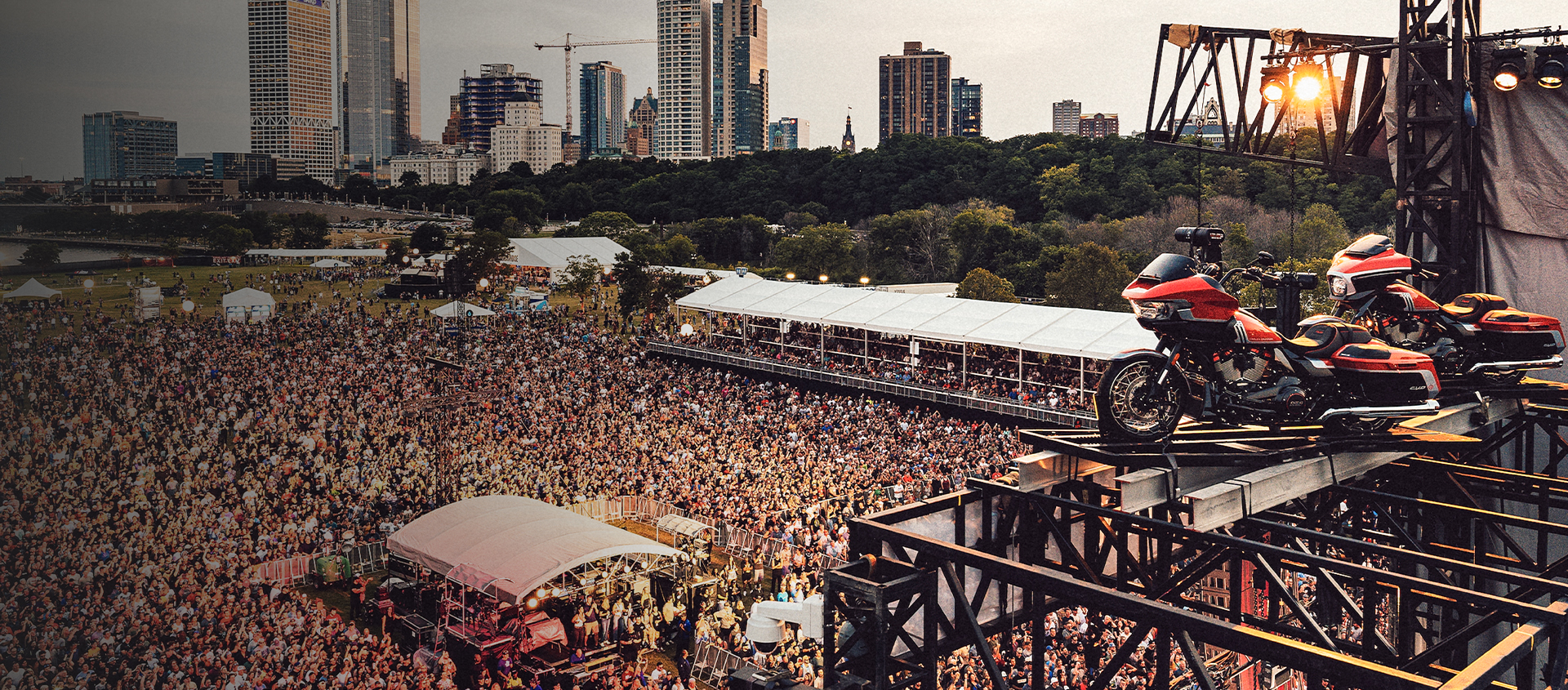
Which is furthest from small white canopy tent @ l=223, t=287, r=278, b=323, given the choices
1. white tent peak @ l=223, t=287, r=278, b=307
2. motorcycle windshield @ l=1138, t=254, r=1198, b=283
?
motorcycle windshield @ l=1138, t=254, r=1198, b=283

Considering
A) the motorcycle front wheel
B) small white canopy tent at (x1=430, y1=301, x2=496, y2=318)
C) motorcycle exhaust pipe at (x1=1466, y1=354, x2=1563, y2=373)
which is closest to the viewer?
the motorcycle front wheel

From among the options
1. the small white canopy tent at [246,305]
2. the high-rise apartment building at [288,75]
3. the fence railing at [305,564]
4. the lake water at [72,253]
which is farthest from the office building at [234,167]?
the fence railing at [305,564]

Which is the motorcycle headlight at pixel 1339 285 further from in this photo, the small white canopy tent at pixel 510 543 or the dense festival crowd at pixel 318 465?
the small white canopy tent at pixel 510 543

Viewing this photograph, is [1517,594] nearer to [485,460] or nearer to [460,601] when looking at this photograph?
[460,601]

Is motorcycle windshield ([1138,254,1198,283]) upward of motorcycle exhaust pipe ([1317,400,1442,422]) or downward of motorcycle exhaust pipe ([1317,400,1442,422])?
upward

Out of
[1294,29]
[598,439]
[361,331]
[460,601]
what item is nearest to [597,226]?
[361,331]

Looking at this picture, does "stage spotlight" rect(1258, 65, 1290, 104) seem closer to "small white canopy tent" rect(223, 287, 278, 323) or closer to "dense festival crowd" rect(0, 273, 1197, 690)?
"dense festival crowd" rect(0, 273, 1197, 690)

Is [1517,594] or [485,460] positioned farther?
[485,460]
